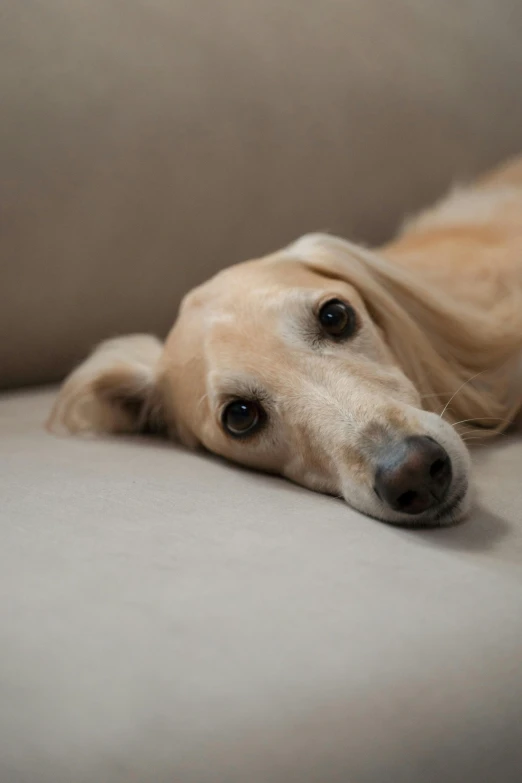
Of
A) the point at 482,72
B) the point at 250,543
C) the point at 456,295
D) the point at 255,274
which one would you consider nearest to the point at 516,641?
the point at 250,543

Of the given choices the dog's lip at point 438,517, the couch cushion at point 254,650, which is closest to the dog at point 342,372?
the dog's lip at point 438,517

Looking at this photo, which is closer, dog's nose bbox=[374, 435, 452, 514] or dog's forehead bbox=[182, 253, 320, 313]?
dog's nose bbox=[374, 435, 452, 514]

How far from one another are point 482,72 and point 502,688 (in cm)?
247

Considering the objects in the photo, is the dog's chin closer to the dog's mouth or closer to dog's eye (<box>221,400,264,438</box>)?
the dog's mouth

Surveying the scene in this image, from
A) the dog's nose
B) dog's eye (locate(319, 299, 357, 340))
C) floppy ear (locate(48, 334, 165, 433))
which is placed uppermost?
dog's eye (locate(319, 299, 357, 340))

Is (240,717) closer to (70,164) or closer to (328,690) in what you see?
(328,690)

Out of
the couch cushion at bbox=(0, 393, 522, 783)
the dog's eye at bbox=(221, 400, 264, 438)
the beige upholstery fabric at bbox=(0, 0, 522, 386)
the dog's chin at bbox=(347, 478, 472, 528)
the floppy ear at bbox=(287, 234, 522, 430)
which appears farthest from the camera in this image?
the beige upholstery fabric at bbox=(0, 0, 522, 386)

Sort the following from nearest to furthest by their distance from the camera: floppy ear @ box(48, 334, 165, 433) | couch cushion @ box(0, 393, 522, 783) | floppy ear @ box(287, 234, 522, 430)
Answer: couch cushion @ box(0, 393, 522, 783) → floppy ear @ box(287, 234, 522, 430) → floppy ear @ box(48, 334, 165, 433)

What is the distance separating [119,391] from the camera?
6.59 feet

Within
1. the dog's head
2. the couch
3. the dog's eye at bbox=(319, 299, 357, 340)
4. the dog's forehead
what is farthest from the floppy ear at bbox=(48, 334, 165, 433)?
the dog's eye at bbox=(319, 299, 357, 340)

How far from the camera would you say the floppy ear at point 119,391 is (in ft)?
6.39

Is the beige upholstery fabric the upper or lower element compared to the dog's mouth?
upper

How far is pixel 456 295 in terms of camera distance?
202 cm

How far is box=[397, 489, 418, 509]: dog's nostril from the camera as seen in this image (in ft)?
4.17
